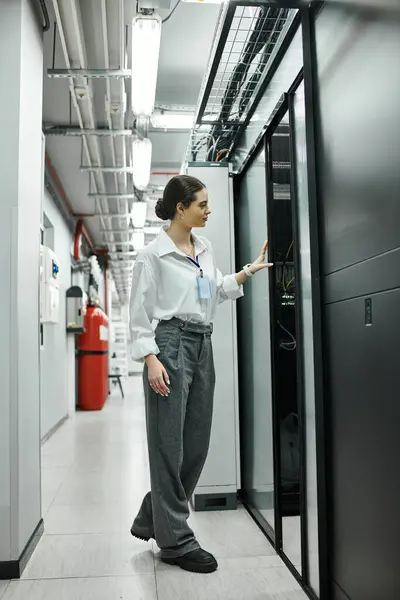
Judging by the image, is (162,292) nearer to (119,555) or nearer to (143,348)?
(143,348)

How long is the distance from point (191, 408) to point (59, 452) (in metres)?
2.93

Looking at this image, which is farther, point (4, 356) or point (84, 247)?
point (84, 247)

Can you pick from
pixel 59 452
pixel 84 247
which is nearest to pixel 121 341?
A: pixel 84 247

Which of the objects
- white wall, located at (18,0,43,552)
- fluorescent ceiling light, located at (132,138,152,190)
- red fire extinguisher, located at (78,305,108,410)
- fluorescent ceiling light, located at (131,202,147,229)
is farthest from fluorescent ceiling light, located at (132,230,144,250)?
white wall, located at (18,0,43,552)

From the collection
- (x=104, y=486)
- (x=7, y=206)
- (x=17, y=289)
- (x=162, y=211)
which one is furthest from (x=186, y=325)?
(x=104, y=486)

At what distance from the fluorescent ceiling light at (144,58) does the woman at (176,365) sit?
0.94 metres

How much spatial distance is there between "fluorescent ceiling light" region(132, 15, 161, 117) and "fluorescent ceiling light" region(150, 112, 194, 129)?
0.85 meters

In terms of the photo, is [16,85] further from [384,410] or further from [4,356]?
[384,410]

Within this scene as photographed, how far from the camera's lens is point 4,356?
6.79ft

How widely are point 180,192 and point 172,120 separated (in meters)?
2.33

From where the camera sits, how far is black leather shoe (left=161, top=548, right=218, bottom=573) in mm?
2020

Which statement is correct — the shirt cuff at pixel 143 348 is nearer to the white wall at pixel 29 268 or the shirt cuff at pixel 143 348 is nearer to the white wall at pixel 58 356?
the white wall at pixel 29 268

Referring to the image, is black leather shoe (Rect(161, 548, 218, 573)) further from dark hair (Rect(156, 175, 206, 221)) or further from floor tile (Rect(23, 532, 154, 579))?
dark hair (Rect(156, 175, 206, 221))

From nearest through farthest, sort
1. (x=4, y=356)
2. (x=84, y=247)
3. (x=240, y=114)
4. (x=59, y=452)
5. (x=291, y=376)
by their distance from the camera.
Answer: (x=4, y=356) → (x=291, y=376) → (x=240, y=114) → (x=59, y=452) → (x=84, y=247)
